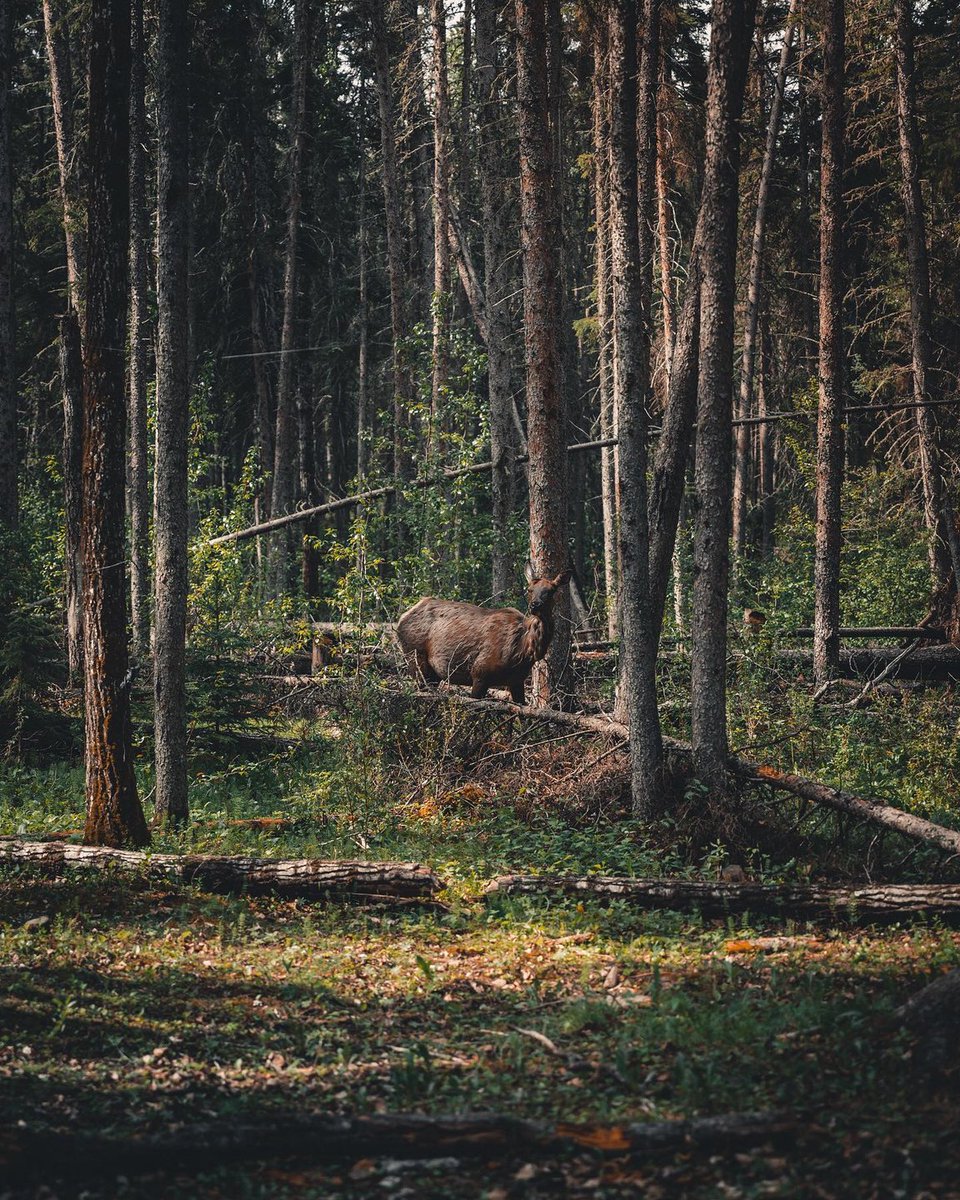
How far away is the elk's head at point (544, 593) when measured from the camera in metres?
12.6

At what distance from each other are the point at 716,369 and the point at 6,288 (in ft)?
44.6

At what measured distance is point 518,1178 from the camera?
4.80 metres

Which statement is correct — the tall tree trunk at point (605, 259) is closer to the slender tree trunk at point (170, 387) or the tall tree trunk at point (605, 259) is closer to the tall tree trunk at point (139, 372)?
the slender tree trunk at point (170, 387)

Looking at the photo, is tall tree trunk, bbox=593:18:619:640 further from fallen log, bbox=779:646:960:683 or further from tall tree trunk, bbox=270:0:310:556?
tall tree trunk, bbox=270:0:310:556

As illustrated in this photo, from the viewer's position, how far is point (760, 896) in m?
8.67

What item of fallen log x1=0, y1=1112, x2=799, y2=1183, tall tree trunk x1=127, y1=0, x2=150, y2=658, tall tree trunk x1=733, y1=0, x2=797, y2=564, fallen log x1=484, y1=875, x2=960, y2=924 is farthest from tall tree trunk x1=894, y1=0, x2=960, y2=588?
fallen log x1=0, y1=1112, x2=799, y2=1183

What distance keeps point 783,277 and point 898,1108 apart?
85.4 feet

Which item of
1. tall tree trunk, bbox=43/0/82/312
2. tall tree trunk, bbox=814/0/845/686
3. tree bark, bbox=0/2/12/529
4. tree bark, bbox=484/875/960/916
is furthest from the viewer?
tall tree trunk, bbox=43/0/82/312

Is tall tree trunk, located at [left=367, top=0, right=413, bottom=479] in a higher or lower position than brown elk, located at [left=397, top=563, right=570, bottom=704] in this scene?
higher

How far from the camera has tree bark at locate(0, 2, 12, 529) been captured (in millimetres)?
18547

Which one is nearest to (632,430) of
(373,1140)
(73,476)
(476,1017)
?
(476,1017)

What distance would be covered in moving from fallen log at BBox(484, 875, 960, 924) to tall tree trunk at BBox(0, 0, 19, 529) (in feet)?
42.0

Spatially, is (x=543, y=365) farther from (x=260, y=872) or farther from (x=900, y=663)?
(x=900, y=663)

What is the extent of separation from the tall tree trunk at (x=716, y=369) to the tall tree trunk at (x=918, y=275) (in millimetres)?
9279
